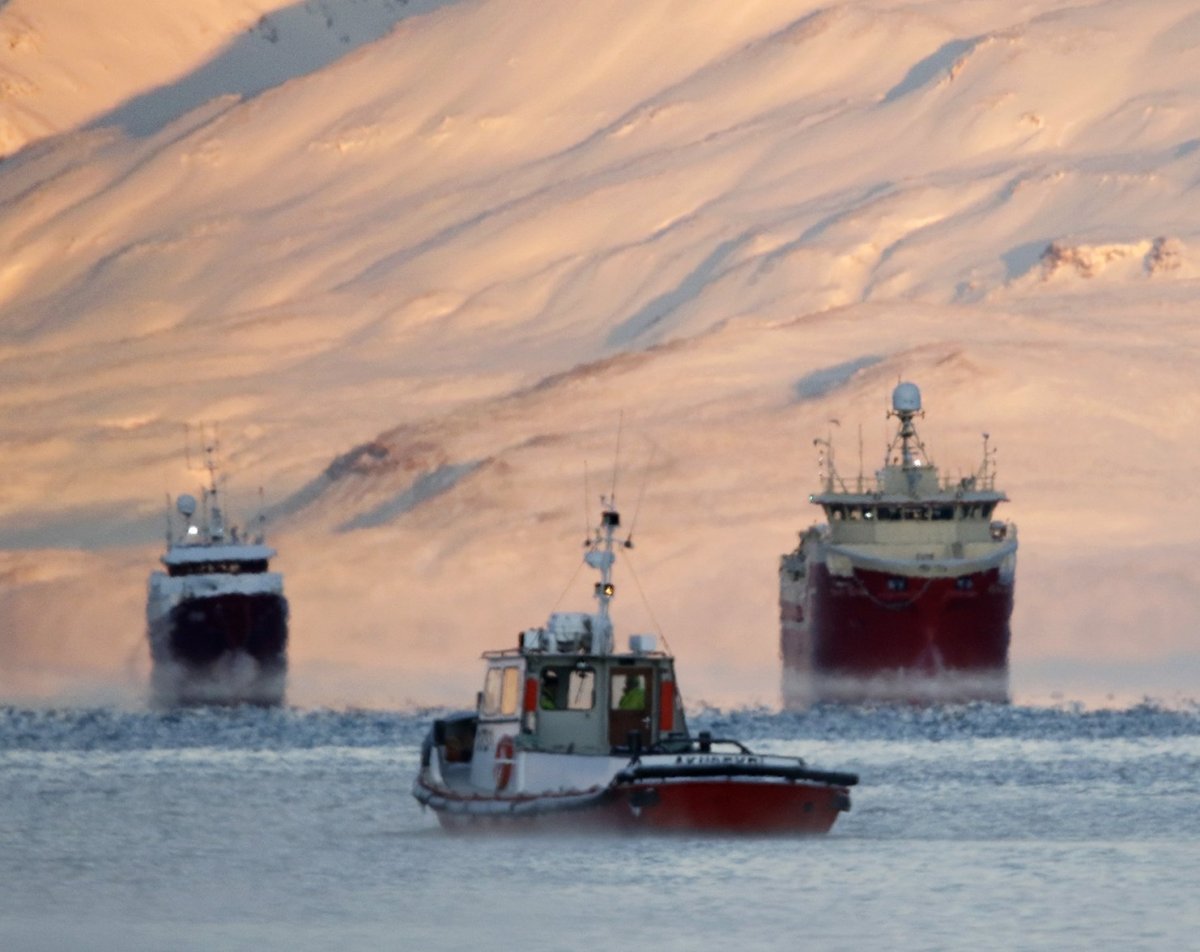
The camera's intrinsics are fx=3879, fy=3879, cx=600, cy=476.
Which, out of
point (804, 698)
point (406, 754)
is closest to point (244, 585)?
point (804, 698)

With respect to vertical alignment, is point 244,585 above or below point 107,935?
above

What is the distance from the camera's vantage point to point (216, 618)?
144250 mm

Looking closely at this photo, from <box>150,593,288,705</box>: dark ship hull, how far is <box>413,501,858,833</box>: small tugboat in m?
74.8

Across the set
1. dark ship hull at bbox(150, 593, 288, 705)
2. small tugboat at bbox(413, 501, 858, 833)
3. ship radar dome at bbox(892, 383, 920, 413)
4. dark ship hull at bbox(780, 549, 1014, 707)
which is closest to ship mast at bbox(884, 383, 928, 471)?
ship radar dome at bbox(892, 383, 920, 413)

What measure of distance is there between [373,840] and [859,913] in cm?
1413

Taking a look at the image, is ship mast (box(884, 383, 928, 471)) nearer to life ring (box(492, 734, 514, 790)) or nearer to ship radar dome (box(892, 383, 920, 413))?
ship radar dome (box(892, 383, 920, 413))

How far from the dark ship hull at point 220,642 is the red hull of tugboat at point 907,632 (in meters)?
21.8

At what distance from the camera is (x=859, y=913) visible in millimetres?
55625

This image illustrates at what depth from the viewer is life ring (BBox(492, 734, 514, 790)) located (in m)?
66.3

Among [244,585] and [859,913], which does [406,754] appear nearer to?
[859,913]

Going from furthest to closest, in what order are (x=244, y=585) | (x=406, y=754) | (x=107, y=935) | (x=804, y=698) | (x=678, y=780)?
(x=244, y=585) → (x=804, y=698) → (x=406, y=754) → (x=678, y=780) → (x=107, y=935)

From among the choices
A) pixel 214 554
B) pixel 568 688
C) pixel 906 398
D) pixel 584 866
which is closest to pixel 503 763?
pixel 568 688

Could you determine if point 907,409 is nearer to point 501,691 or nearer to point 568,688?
point 501,691

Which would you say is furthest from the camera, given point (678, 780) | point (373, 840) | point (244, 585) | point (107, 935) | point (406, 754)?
point (244, 585)
